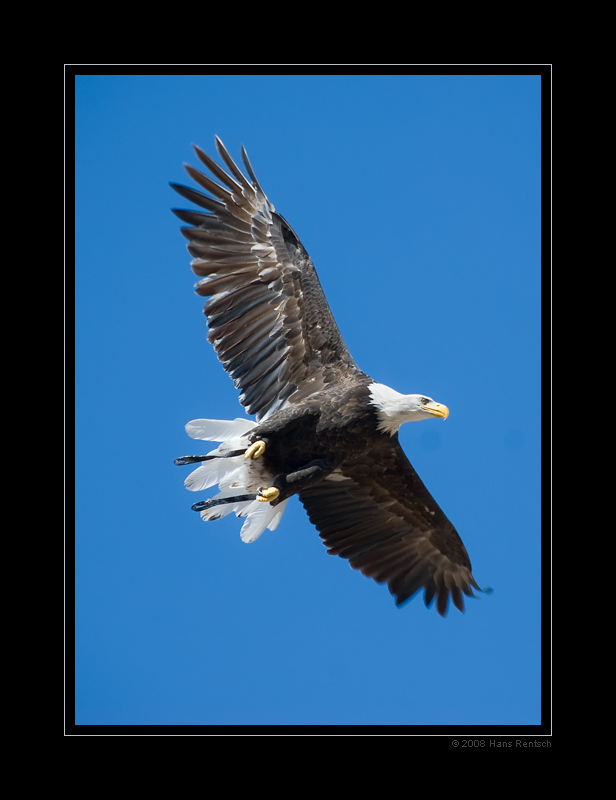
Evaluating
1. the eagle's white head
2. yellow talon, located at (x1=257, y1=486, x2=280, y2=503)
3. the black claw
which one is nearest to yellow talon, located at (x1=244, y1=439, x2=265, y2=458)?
yellow talon, located at (x1=257, y1=486, x2=280, y2=503)

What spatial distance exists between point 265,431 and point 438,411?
115cm

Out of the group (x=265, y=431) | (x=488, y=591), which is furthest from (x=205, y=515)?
(x=488, y=591)

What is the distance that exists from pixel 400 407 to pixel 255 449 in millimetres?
1002

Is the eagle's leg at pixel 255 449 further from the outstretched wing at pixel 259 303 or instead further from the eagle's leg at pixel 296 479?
the outstretched wing at pixel 259 303

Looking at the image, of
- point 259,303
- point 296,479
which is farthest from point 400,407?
point 259,303

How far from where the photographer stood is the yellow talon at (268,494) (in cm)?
650

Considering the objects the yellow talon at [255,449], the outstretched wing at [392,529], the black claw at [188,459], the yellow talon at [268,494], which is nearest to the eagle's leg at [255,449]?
the yellow talon at [255,449]

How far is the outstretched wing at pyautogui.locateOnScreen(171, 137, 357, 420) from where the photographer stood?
6.92 m

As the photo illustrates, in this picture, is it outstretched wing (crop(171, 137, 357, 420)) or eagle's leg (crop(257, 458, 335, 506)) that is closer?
eagle's leg (crop(257, 458, 335, 506))

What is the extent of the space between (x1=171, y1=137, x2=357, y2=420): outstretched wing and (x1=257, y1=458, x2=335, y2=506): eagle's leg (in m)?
0.55

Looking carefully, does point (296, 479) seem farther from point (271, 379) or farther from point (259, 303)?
point (259, 303)

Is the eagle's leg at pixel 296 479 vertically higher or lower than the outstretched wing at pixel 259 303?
lower

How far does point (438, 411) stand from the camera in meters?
6.52

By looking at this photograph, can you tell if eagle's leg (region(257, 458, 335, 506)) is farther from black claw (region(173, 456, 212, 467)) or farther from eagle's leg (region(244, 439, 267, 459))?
black claw (region(173, 456, 212, 467))
